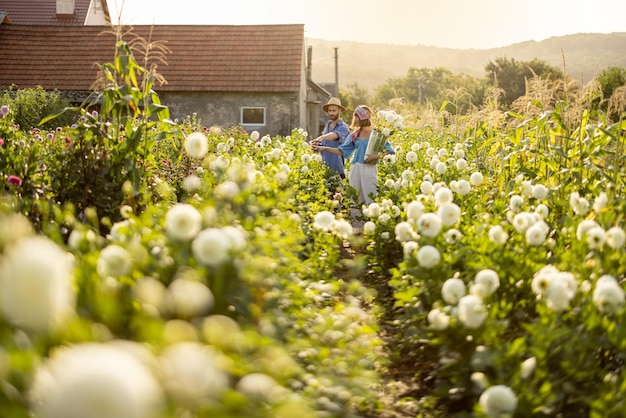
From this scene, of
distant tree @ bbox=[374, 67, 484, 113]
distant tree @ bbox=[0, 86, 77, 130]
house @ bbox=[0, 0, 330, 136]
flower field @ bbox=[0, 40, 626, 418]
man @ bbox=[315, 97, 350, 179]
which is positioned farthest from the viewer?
distant tree @ bbox=[374, 67, 484, 113]

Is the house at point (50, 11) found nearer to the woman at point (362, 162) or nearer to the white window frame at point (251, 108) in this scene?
the white window frame at point (251, 108)

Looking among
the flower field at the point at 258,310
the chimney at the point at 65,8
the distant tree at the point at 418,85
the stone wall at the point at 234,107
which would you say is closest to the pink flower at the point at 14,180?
the flower field at the point at 258,310

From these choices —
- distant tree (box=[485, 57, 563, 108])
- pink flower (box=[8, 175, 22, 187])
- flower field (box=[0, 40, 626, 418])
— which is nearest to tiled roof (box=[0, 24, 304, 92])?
flower field (box=[0, 40, 626, 418])

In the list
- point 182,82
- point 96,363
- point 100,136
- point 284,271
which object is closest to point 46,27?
point 182,82

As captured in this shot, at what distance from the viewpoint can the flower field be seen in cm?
168

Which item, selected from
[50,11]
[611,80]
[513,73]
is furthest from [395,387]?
[513,73]

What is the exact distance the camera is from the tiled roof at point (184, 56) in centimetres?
2570

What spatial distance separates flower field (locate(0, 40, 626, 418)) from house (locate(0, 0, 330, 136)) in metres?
20.0

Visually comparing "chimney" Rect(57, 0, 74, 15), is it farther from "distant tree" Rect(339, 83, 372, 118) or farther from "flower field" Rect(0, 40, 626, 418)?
"flower field" Rect(0, 40, 626, 418)

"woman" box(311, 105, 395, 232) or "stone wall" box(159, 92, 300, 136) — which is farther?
"stone wall" box(159, 92, 300, 136)

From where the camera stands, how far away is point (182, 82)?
2580 centimetres

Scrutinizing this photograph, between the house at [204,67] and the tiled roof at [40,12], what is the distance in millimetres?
5553

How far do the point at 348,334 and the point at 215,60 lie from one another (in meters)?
24.7

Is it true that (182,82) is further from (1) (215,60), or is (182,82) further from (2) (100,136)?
(2) (100,136)
